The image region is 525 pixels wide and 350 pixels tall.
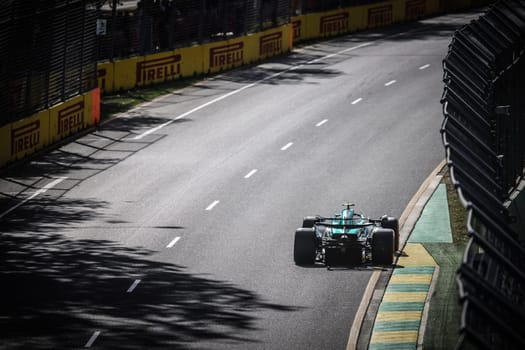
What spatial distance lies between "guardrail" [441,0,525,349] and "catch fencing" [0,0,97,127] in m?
20.0

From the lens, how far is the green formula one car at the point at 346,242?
2631 centimetres

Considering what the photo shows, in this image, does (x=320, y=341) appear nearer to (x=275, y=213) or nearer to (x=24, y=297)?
(x=24, y=297)

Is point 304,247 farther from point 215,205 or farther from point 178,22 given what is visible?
point 178,22

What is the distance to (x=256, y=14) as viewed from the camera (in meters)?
57.4

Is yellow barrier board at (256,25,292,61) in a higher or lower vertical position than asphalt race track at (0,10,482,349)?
higher

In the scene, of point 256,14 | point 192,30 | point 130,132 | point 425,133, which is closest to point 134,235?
point 130,132

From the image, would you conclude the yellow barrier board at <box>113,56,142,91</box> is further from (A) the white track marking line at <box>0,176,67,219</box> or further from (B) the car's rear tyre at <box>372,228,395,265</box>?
(B) the car's rear tyre at <box>372,228,395,265</box>

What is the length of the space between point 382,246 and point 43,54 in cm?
1873

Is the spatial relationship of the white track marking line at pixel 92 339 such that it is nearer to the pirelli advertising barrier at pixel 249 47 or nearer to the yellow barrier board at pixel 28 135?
the yellow barrier board at pixel 28 135

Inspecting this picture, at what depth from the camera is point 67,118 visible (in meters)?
41.4

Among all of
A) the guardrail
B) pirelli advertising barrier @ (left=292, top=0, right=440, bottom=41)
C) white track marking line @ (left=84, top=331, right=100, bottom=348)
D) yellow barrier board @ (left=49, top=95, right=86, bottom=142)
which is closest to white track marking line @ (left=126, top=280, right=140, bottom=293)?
white track marking line @ (left=84, top=331, right=100, bottom=348)

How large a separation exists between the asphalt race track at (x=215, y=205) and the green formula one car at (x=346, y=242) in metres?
0.46

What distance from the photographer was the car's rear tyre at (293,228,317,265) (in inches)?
1039

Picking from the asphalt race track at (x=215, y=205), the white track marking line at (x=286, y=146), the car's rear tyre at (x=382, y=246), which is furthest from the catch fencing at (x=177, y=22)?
the car's rear tyre at (x=382, y=246)
